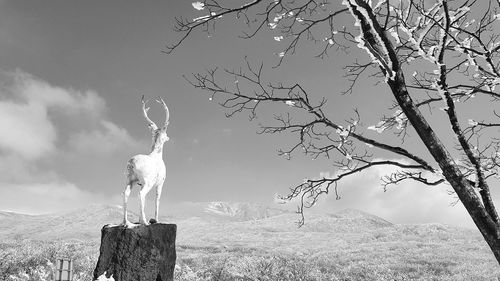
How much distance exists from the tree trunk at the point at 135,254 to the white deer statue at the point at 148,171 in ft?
0.93

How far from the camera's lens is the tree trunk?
8.79m

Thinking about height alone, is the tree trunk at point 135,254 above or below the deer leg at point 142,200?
below

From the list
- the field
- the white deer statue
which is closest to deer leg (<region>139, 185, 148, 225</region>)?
the white deer statue

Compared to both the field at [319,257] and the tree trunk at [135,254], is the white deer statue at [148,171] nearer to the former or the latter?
the tree trunk at [135,254]

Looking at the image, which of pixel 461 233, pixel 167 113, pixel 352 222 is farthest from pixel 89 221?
pixel 167 113

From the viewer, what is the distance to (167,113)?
10.6 m

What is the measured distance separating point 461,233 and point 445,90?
53.3 metres

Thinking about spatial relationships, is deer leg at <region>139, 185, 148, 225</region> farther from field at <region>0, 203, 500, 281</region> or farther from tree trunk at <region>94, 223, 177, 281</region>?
field at <region>0, 203, 500, 281</region>

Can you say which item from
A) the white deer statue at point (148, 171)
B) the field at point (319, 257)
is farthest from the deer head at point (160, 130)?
the field at point (319, 257)

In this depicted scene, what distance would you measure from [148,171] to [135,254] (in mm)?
1824

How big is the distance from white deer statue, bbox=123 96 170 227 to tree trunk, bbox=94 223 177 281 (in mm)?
282

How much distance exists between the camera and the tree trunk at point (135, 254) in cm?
879

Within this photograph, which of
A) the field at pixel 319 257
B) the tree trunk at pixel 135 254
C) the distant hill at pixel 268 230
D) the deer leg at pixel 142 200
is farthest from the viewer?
the distant hill at pixel 268 230

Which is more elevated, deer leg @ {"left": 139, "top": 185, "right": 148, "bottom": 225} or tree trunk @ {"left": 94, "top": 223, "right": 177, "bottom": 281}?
deer leg @ {"left": 139, "top": 185, "right": 148, "bottom": 225}
